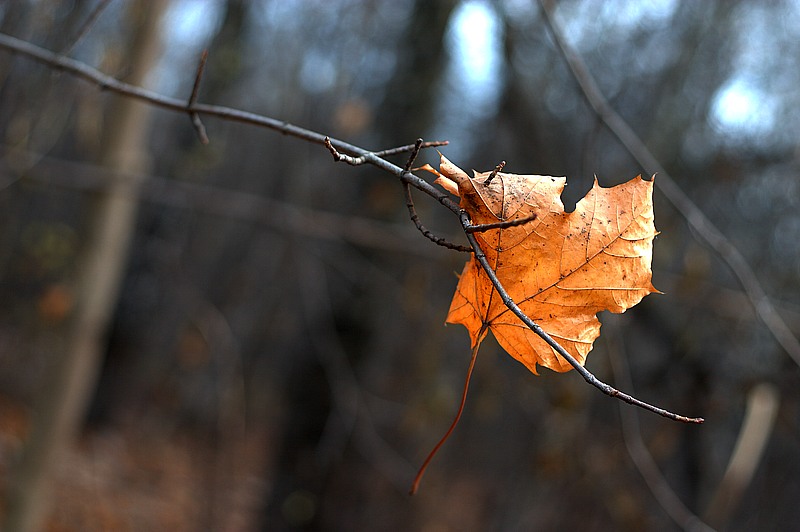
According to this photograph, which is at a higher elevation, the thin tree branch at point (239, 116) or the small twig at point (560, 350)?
the thin tree branch at point (239, 116)

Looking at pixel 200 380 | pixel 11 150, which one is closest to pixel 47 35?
pixel 11 150

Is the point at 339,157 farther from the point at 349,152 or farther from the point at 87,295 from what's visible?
the point at 87,295

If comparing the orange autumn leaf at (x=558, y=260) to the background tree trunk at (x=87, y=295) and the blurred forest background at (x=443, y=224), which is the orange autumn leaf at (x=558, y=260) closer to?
the blurred forest background at (x=443, y=224)

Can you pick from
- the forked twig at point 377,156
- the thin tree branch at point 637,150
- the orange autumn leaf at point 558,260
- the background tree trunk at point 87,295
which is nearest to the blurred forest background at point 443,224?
the background tree trunk at point 87,295

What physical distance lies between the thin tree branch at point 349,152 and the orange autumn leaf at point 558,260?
0.19 feet

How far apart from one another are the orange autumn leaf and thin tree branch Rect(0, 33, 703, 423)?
6 centimetres

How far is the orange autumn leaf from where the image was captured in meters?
0.60

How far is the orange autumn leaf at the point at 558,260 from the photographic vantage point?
60 centimetres

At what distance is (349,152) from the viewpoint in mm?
616

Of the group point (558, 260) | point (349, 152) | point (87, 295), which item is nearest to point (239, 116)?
point (349, 152)

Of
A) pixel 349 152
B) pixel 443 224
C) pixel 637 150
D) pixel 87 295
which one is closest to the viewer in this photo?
pixel 349 152

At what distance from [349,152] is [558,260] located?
0.73 ft

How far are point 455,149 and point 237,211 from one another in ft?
5.57

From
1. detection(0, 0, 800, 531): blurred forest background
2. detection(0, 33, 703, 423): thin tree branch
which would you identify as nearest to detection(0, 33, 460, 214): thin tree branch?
detection(0, 33, 703, 423): thin tree branch
